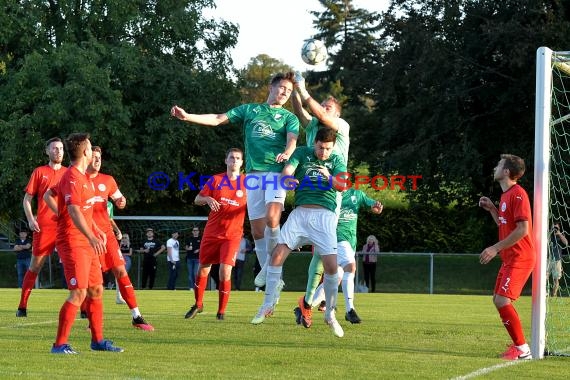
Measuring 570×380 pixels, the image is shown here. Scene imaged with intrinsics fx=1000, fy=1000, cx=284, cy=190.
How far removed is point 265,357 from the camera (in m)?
8.87

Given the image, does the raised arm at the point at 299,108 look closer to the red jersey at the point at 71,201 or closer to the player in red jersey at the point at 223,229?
the player in red jersey at the point at 223,229

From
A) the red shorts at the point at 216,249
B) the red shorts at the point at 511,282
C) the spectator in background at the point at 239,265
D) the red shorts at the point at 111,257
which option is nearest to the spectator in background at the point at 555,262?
the red shorts at the point at 511,282

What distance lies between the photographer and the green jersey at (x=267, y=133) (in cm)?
1180

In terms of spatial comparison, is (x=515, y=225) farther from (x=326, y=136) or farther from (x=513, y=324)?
(x=326, y=136)

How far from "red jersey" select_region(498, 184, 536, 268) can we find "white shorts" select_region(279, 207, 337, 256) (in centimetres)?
189

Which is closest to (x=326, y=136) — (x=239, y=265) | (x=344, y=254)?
(x=344, y=254)

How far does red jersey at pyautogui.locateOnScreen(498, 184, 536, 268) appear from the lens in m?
9.53

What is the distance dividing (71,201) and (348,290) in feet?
17.4

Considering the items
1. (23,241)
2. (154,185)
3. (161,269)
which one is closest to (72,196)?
(23,241)

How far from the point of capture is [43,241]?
13.2 m

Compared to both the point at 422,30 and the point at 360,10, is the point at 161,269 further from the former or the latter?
the point at 360,10

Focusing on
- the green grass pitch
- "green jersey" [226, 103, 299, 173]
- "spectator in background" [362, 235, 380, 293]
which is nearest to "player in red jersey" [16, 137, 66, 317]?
the green grass pitch

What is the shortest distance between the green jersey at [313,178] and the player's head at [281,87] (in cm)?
113

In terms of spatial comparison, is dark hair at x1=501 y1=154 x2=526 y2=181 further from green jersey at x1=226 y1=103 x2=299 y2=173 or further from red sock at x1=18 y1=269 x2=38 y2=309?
red sock at x1=18 y1=269 x2=38 y2=309
